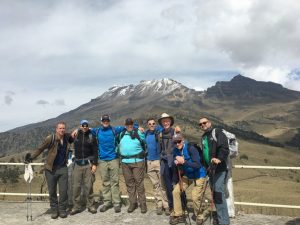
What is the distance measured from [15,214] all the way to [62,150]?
216 centimetres

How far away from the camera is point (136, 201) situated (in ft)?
31.7

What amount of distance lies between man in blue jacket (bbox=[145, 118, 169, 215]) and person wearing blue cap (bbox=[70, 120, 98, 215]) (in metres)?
1.39

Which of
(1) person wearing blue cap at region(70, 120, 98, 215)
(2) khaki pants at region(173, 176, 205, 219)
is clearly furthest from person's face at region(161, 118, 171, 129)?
(1) person wearing blue cap at region(70, 120, 98, 215)

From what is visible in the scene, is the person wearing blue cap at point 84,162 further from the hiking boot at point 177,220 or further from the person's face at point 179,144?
the person's face at point 179,144

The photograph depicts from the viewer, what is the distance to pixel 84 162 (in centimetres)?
964

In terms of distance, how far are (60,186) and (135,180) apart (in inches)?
72.9

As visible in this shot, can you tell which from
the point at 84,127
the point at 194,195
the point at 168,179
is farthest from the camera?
the point at 84,127

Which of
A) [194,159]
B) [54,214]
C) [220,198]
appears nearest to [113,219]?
[54,214]

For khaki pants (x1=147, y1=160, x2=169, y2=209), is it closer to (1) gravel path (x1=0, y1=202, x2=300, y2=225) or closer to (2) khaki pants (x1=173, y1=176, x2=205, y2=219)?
(1) gravel path (x1=0, y1=202, x2=300, y2=225)

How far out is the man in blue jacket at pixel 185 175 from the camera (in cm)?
820

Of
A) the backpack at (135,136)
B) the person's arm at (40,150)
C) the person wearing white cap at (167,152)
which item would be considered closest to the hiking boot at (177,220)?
the person wearing white cap at (167,152)

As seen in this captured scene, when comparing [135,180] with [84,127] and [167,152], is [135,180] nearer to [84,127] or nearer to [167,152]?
[167,152]

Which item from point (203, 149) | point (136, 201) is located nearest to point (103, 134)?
point (136, 201)

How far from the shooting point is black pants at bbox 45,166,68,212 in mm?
9500
